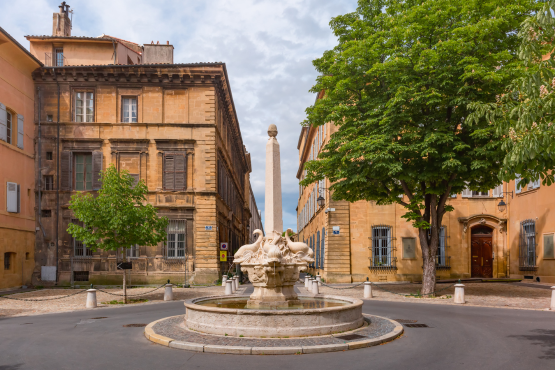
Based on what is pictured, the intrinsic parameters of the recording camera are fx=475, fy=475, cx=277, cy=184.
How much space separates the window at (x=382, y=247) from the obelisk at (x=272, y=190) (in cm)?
1557

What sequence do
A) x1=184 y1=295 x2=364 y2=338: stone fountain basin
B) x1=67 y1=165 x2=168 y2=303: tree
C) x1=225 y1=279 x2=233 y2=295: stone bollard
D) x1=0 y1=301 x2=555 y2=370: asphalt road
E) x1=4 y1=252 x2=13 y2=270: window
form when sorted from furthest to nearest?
x1=4 y1=252 x2=13 y2=270: window < x1=225 y1=279 x2=233 y2=295: stone bollard < x1=67 y1=165 x2=168 y2=303: tree < x1=184 y1=295 x2=364 y2=338: stone fountain basin < x1=0 y1=301 x2=555 y2=370: asphalt road

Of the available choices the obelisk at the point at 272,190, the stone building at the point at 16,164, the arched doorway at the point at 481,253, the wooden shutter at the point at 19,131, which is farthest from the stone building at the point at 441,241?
the wooden shutter at the point at 19,131

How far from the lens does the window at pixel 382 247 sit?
1080 inches

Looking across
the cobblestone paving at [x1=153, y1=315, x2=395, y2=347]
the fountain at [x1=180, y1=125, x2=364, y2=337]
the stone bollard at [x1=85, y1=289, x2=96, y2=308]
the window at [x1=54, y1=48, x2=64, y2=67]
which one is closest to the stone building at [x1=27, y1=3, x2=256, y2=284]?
the window at [x1=54, y1=48, x2=64, y2=67]

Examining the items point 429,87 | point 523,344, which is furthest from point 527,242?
point 523,344

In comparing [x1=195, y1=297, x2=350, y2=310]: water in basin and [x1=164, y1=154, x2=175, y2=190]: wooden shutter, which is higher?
[x1=164, y1=154, x2=175, y2=190]: wooden shutter

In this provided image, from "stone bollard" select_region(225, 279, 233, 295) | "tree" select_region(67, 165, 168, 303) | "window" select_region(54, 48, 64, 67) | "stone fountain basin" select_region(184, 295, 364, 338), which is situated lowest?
"stone bollard" select_region(225, 279, 233, 295)

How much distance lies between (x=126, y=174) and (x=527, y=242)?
21.2 meters

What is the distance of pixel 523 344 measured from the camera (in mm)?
9375

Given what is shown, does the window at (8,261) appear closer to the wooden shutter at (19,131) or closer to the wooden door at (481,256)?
the wooden shutter at (19,131)

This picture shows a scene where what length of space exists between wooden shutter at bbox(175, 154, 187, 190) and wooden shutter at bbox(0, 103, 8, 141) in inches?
347

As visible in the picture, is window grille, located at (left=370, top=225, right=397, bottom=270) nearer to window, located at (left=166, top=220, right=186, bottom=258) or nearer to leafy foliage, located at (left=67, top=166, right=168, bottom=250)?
window, located at (left=166, top=220, right=186, bottom=258)

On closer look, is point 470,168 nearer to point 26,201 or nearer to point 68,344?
point 68,344

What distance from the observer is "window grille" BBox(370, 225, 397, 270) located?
2734cm
